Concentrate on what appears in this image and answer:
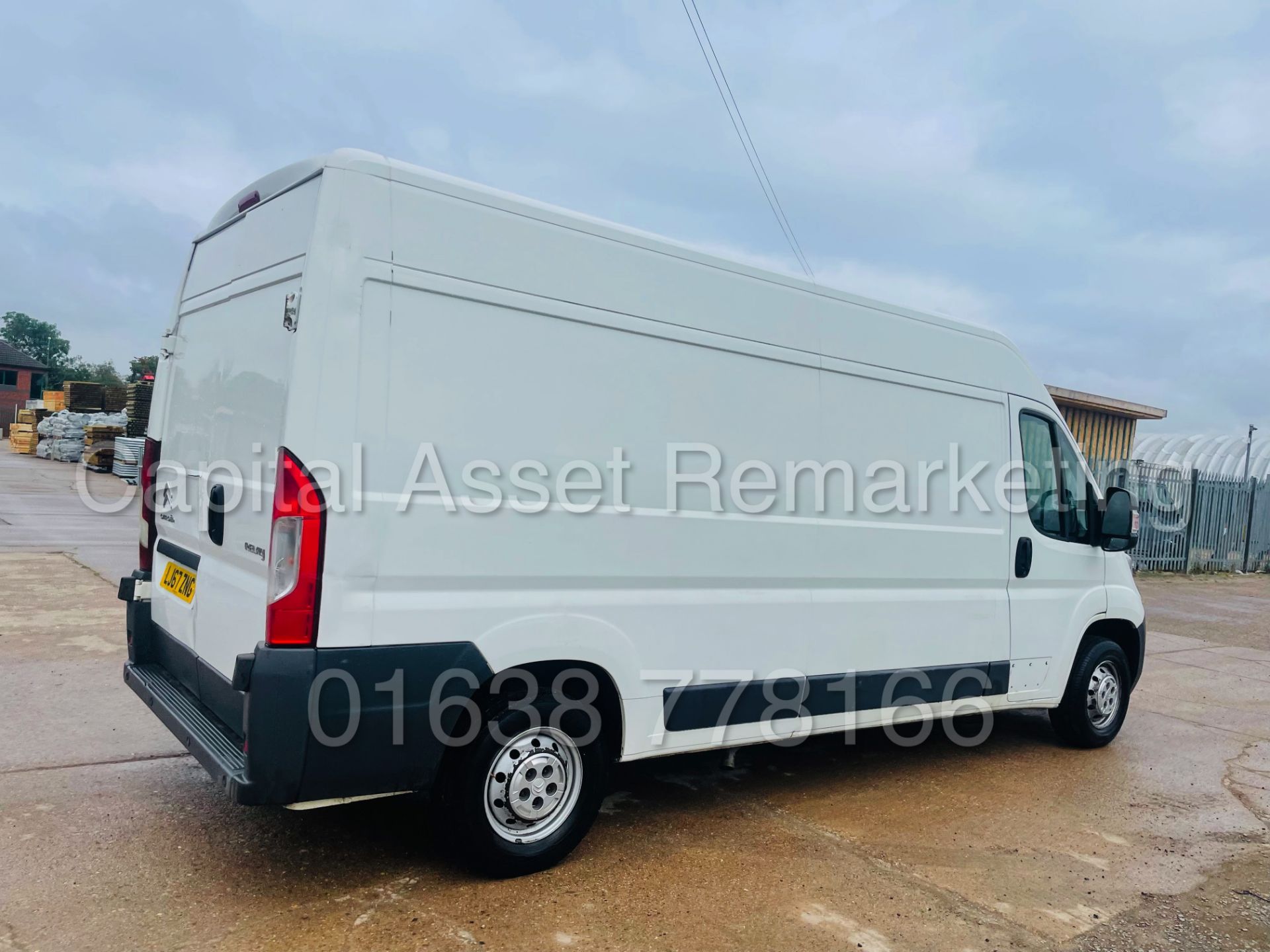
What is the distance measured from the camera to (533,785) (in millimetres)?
3672

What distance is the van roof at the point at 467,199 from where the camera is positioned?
3.29 meters

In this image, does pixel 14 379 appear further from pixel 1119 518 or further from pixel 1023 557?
pixel 1119 518

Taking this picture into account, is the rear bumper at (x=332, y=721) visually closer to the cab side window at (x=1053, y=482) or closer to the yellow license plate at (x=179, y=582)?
the yellow license plate at (x=179, y=582)

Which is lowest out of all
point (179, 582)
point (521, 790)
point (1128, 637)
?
point (521, 790)

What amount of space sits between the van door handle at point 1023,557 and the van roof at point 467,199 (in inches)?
69.8

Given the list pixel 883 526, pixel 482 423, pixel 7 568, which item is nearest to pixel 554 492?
pixel 482 423

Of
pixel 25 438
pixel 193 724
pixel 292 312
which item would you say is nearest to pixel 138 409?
pixel 25 438

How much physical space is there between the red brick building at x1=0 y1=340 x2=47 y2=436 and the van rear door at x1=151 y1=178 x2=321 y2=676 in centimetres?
7213

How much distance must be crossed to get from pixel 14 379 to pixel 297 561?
7746cm

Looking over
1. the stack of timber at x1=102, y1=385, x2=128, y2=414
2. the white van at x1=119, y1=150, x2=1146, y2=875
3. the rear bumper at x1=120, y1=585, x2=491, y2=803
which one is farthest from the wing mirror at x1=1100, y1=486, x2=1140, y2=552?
the stack of timber at x1=102, y1=385, x2=128, y2=414

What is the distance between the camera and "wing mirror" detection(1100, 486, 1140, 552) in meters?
5.63

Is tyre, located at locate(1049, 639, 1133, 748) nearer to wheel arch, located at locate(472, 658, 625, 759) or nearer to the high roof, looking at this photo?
wheel arch, located at locate(472, 658, 625, 759)

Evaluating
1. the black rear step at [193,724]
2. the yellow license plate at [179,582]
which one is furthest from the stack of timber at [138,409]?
the black rear step at [193,724]

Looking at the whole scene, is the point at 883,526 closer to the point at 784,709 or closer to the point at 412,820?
the point at 784,709
